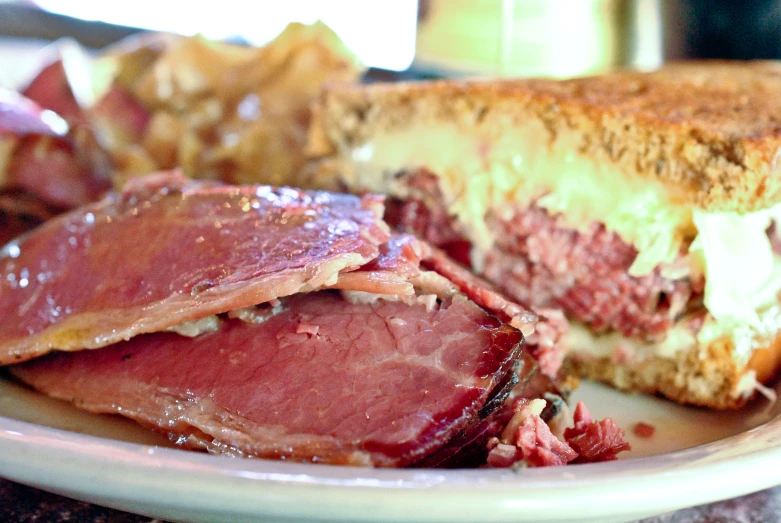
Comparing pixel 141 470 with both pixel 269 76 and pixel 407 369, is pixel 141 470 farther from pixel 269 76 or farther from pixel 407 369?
pixel 269 76

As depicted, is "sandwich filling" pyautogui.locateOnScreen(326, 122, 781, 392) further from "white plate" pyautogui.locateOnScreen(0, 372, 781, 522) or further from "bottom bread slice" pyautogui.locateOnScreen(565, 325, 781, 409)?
"white plate" pyautogui.locateOnScreen(0, 372, 781, 522)

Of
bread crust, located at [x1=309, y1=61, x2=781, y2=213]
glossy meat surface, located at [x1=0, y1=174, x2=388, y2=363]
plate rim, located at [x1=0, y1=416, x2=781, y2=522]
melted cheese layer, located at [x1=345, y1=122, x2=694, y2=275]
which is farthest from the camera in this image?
melted cheese layer, located at [x1=345, y1=122, x2=694, y2=275]

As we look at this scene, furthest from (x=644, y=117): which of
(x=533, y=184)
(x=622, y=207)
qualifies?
(x=533, y=184)

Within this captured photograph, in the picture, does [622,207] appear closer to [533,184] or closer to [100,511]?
[533,184]

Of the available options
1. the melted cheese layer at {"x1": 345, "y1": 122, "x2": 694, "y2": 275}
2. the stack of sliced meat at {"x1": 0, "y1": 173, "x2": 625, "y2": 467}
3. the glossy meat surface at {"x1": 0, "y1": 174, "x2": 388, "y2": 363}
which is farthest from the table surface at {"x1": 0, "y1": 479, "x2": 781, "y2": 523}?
the melted cheese layer at {"x1": 345, "y1": 122, "x2": 694, "y2": 275}

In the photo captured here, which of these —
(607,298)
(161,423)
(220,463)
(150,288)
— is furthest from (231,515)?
(607,298)
